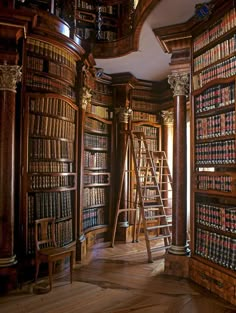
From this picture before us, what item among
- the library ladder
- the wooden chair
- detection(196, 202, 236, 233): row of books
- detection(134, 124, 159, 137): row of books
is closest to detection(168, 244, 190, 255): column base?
detection(196, 202, 236, 233): row of books

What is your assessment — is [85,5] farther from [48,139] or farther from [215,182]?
[215,182]

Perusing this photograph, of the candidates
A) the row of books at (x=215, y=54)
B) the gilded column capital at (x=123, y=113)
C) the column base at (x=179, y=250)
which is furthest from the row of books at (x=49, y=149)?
the row of books at (x=215, y=54)

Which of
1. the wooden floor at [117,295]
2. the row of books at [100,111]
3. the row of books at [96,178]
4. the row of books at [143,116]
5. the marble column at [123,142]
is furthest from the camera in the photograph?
the row of books at [143,116]

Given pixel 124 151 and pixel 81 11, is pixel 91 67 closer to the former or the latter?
pixel 81 11

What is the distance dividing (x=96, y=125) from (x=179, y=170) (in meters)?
1.96

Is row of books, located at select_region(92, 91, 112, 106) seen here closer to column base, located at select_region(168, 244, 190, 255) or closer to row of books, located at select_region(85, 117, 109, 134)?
row of books, located at select_region(85, 117, 109, 134)

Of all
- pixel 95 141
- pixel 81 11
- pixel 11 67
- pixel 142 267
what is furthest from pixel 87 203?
pixel 81 11

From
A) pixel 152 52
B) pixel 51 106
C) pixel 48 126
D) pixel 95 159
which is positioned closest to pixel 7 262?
pixel 48 126

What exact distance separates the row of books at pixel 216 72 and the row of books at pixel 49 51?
5.55 ft

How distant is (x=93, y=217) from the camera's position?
499 centimetres

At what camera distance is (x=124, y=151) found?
17.0 feet

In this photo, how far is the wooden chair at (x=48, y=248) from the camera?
3.09 m

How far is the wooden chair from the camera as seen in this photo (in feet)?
10.2

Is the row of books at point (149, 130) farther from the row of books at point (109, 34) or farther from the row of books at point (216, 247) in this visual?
the row of books at point (216, 247)
